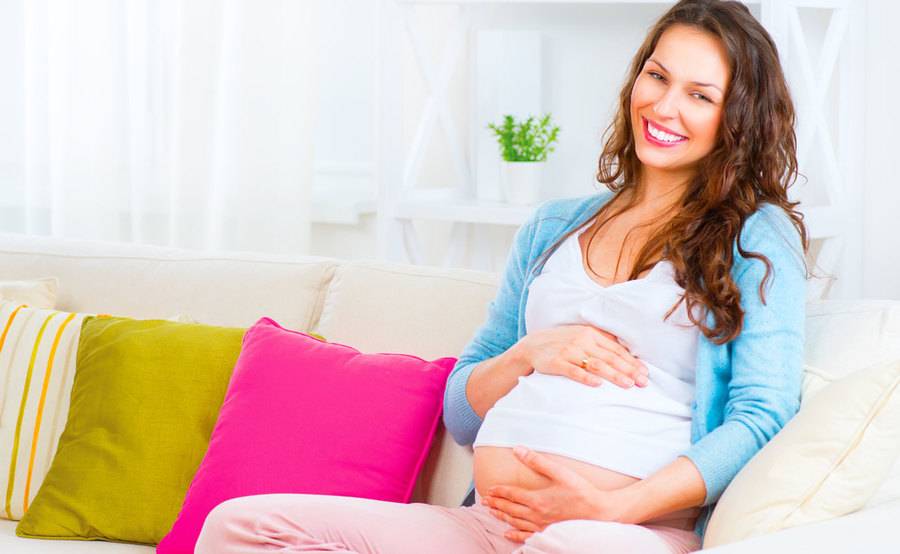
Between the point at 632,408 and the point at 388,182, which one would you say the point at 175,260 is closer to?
the point at 388,182

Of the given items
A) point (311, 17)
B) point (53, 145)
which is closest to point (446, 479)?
point (311, 17)

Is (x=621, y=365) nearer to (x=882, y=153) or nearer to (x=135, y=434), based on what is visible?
(x=135, y=434)

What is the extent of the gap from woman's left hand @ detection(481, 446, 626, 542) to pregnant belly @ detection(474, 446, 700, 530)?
0.04 feet

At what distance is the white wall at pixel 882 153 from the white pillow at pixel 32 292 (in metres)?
1.64

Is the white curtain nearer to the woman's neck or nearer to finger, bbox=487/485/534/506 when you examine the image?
the woman's neck

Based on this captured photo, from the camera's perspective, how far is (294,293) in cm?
217

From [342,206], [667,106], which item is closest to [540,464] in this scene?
[667,106]

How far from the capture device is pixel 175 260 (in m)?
2.30

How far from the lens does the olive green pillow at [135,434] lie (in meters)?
1.95

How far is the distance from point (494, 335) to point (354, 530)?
0.41 m

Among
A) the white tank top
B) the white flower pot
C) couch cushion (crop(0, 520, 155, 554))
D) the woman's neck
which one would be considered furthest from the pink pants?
the white flower pot

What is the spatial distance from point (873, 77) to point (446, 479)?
4.46ft

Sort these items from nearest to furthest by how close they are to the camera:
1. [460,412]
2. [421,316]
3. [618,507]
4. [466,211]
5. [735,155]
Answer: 1. [618,507]
2. [735,155]
3. [460,412]
4. [421,316]
5. [466,211]

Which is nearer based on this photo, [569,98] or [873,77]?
[873,77]
